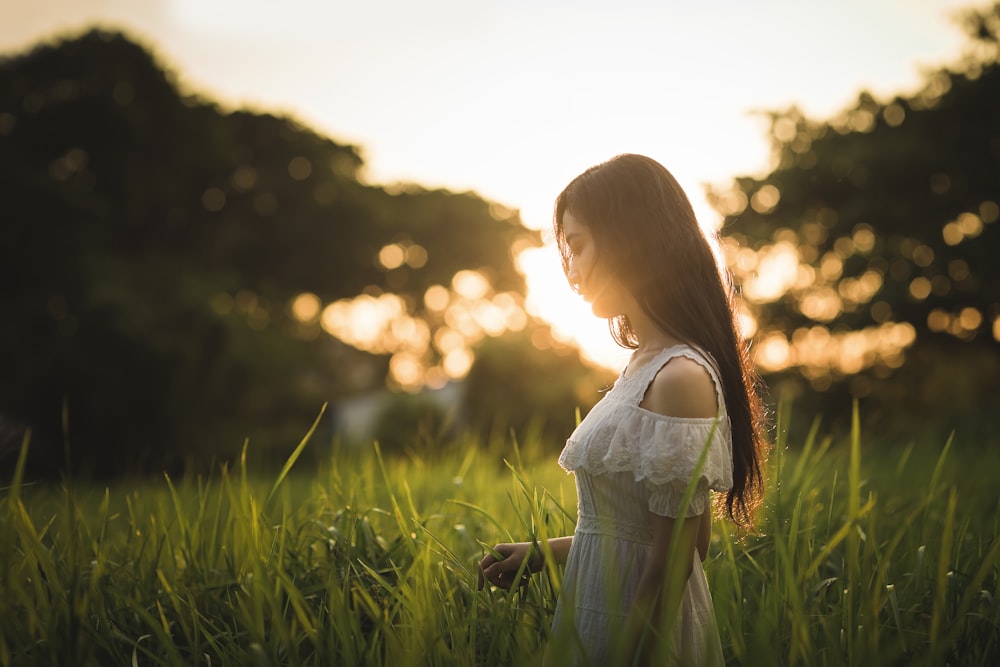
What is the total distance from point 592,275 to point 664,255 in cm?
15

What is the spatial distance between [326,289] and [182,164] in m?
4.83

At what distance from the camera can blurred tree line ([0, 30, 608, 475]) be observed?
44.1 ft

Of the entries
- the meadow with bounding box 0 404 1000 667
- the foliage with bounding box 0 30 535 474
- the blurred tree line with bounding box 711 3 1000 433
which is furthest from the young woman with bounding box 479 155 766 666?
the foliage with bounding box 0 30 535 474

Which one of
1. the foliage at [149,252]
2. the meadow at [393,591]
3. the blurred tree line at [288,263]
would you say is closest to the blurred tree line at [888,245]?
the blurred tree line at [288,263]

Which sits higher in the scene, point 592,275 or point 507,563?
point 592,275

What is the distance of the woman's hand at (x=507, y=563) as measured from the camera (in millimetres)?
1640

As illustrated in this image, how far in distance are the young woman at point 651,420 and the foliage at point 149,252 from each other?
11.2m

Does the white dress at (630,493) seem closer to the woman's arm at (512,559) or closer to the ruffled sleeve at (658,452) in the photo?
the ruffled sleeve at (658,452)

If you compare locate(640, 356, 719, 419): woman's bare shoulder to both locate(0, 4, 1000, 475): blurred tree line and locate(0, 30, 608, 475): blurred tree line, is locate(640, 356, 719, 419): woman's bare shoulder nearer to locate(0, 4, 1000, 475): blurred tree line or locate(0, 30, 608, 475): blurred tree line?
locate(0, 4, 1000, 475): blurred tree line

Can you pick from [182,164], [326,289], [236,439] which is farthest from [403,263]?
[236,439]

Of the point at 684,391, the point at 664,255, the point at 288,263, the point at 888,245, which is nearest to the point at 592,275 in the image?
the point at 664,255

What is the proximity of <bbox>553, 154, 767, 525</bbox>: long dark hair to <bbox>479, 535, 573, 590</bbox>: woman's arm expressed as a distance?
0.46 meters

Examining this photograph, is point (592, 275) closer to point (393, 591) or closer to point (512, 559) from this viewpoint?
point (512, 559)

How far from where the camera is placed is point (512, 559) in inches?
64.4
